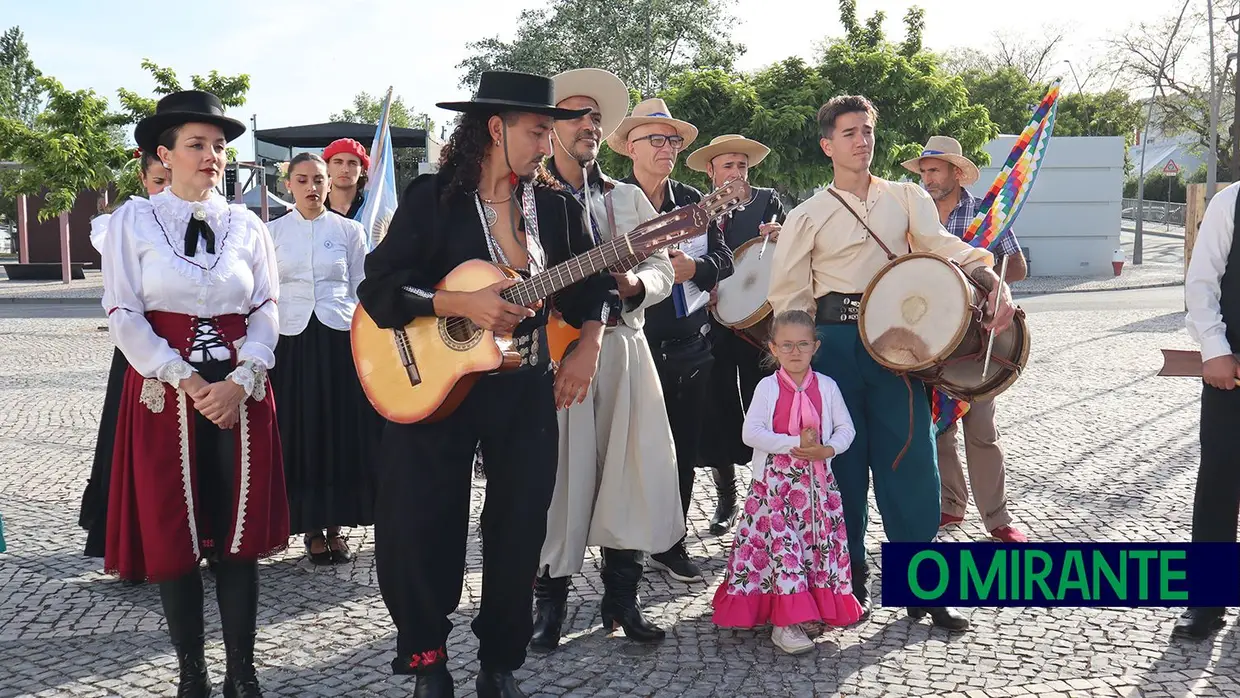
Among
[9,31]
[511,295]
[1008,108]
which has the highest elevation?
[9,31]

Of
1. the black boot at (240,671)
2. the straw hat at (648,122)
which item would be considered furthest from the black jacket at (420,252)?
the straw hat at (648,122)

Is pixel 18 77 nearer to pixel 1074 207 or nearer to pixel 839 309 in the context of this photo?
pixel 1074 207

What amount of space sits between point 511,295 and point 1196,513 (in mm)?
2828

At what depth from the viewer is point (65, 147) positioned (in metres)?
25.7

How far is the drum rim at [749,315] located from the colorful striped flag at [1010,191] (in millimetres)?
882

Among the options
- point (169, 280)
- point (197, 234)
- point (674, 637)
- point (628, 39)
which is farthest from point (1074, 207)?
point (169, 280)

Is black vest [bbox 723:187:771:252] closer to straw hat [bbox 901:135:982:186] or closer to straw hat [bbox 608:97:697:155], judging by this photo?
straw hat [bbox 608:97:697:155]

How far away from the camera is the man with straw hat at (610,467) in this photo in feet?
14.2

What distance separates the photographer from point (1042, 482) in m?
6.86

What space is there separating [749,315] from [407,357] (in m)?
2.43

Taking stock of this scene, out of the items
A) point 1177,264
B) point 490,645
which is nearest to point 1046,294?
point 1177,264

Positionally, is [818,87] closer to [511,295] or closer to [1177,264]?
[1177,264]

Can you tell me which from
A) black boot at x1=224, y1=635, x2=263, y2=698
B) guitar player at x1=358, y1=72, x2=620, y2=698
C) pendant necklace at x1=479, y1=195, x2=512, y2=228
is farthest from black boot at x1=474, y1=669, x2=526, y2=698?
pendant necklace at x1=479, y1=195, x2=512, y2=228

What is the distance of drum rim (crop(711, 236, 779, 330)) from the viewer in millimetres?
5457
